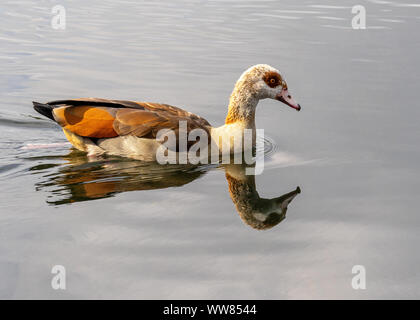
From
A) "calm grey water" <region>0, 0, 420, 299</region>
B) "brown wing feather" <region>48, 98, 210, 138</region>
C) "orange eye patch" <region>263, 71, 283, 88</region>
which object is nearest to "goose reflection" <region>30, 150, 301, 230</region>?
"calm grey water" <region>0, 0, 420, 299</region>

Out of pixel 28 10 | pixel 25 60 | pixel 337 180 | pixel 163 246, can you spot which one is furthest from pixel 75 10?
pixel 163 246

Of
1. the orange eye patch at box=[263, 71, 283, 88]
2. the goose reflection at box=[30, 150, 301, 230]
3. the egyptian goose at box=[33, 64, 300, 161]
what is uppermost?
the orange eye patch at box=[263, 71, 283, 88]

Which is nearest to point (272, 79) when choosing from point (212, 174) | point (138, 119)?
point (212, 174)

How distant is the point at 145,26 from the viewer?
15.0 metres

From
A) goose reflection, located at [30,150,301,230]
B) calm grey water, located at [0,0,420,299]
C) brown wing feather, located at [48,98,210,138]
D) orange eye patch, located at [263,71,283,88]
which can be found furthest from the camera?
orange eye patch, located at [263,71,283,88]

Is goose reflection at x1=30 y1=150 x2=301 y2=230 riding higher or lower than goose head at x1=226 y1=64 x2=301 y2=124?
lower

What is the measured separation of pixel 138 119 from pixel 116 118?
31 centimetres

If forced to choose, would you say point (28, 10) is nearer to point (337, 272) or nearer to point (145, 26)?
point (145, 26)

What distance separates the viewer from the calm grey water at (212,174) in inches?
203

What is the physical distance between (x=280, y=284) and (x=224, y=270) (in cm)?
49

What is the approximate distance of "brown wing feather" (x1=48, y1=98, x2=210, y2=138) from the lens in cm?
789

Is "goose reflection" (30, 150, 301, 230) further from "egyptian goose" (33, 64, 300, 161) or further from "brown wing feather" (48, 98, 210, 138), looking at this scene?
"brown wing feather" (48, 98, 210, 138)

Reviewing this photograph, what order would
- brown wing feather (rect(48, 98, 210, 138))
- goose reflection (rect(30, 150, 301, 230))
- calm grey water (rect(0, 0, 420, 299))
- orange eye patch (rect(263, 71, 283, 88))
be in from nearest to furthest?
calm grey water (rect(0, 0, 420, 299)) < goose reflection (rect(30, 150, 301, 230)) < brown wing feather (rect(48, 98, 210, 138)) < orange eye patch (rect(263, 71, 283, 88))

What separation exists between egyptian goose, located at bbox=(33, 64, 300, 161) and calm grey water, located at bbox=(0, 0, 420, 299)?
261 mm
